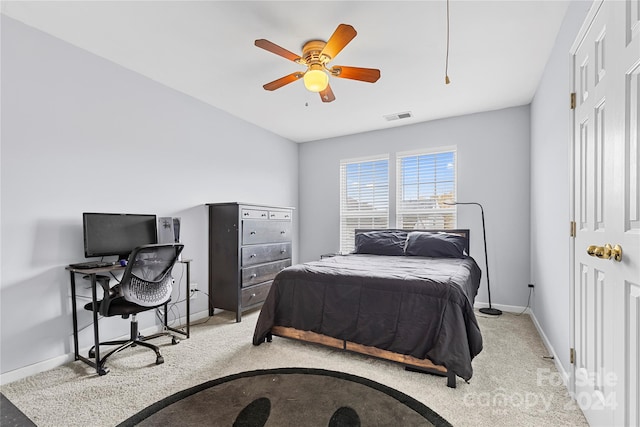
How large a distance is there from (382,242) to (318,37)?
260 centimetres

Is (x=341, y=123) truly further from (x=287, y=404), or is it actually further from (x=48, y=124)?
(x=287, y=404)

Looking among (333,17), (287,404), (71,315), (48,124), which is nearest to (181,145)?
(48,124)

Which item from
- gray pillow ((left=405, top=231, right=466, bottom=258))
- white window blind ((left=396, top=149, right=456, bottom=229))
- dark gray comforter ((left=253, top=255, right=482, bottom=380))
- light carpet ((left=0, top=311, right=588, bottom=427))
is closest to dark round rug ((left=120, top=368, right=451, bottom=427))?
light carpet ((left=0, top=311, right=588, bottom=427))

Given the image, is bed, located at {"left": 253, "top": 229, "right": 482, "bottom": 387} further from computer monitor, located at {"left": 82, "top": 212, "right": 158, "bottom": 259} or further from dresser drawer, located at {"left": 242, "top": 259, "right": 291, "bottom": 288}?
computer monitor, located at {"left": 82, "top": 212, "right": 158, "bottom": 259}

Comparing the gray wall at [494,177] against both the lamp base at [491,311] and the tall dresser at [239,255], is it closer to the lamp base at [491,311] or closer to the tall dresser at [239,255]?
the lamp base at [491,311]

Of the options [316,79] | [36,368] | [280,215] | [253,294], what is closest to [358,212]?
[280,215]

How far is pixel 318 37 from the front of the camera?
245cm

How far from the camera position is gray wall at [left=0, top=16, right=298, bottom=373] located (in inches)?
89.9

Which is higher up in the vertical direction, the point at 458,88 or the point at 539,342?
the point at 458,88

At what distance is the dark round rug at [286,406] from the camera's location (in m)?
1.26

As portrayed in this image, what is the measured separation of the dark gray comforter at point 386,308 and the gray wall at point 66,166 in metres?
1.59

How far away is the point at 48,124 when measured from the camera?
2479 millimetres

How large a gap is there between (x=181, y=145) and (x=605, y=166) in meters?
3.67

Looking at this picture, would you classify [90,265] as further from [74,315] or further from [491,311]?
[491,311]
